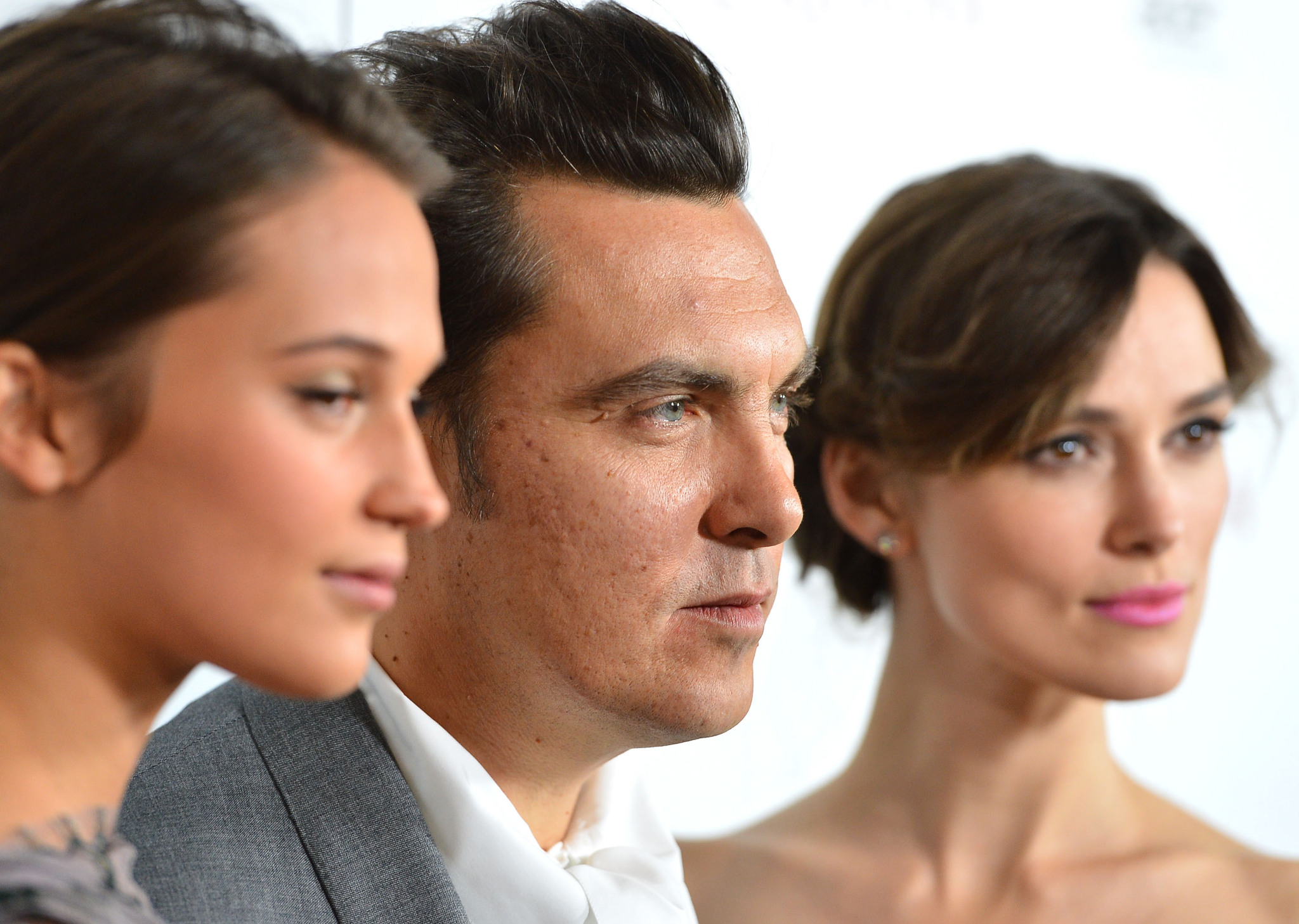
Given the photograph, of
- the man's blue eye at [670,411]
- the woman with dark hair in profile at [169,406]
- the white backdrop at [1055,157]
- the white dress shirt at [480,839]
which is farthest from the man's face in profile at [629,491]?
the white backdrop at [1055,157]

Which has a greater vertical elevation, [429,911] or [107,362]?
[107,362]

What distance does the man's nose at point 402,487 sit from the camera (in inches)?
34.6

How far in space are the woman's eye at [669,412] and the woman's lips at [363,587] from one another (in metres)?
0.55

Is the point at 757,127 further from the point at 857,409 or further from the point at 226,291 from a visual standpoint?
the point at 226,291

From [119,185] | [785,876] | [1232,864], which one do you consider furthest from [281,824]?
[1232,864]

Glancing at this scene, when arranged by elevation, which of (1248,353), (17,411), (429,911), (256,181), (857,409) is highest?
(256,181)

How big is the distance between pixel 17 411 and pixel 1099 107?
107 inches

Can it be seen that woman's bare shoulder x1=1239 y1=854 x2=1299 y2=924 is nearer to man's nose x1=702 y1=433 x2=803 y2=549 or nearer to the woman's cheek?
the woman's cheek

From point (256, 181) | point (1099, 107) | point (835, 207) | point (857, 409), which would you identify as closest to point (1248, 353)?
point (857, 409)

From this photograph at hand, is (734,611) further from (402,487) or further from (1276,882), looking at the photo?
(1276,882)

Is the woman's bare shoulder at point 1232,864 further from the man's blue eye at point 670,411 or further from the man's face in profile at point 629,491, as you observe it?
the man's blue eye at point 670,411

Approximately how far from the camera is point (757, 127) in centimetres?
267

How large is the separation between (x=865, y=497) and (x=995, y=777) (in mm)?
455

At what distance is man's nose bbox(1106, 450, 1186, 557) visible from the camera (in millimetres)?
1827
